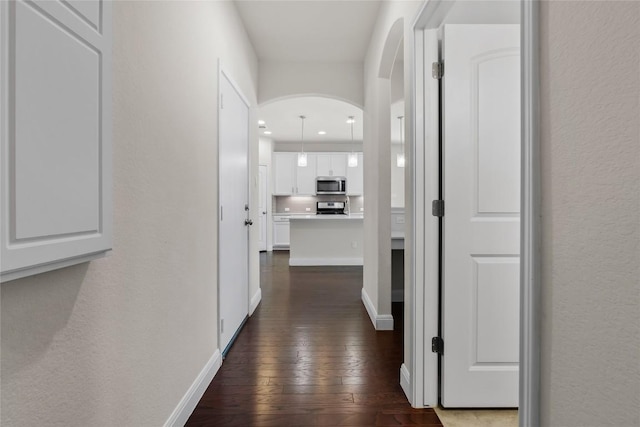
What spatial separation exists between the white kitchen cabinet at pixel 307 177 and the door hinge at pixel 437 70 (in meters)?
6.38

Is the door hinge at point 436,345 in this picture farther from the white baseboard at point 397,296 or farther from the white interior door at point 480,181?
the white baseboard at point 397,296

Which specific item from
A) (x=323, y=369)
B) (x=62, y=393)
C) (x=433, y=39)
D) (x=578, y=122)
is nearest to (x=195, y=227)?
(x=62, y=393)

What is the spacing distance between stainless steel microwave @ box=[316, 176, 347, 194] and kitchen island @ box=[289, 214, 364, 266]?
2248 mm

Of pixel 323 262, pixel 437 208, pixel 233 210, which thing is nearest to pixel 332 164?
pixel 323 262

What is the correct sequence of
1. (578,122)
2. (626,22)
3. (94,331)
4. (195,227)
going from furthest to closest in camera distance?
(195,227), (94,331), (578,122), (626,22)

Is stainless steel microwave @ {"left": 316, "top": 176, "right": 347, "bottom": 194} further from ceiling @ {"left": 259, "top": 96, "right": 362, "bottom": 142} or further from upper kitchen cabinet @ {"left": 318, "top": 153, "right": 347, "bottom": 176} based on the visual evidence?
ceiling @ {"left": 259, "top": 96, "right": 362, "bottom": 142}

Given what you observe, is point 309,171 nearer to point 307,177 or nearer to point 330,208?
point 307,177

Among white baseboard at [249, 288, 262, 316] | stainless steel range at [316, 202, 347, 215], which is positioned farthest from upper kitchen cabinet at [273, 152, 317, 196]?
white baseboard at [249, 288, 262, 316]

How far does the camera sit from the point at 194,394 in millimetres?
1797

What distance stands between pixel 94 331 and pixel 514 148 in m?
A: 1.89

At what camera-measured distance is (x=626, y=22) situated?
2.06 ft

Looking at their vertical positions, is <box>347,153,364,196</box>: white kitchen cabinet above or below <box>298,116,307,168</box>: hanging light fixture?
below

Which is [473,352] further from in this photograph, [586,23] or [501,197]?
[586,23]

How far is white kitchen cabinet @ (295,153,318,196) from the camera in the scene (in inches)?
318
